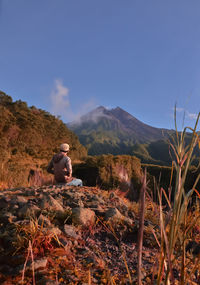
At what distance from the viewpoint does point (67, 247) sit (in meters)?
1.54

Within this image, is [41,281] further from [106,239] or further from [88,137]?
[88,137]

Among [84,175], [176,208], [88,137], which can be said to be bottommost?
[84,175]

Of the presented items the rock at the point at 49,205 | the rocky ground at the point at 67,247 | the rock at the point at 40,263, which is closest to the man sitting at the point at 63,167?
the rocky ground at the point at 67,247

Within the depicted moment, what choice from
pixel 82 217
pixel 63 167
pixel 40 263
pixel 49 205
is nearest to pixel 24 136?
pixel 63 167

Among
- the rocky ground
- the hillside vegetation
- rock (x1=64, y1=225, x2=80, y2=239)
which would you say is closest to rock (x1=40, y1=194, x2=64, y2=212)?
the rocky ground

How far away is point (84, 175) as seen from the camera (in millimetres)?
10180

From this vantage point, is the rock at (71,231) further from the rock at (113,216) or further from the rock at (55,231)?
the rock at (113,216)

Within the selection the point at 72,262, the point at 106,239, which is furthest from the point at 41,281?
the point at 106,239

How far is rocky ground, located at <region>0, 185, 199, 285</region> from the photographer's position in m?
1.20

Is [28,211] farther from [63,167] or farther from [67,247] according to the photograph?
[63,167]

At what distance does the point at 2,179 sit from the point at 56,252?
4317 mm

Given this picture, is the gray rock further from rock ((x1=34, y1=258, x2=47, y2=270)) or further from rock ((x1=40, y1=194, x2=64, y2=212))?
rock ((x1=34, y1=258, x2=47, y2=270))

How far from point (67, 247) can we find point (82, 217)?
1.66 feet

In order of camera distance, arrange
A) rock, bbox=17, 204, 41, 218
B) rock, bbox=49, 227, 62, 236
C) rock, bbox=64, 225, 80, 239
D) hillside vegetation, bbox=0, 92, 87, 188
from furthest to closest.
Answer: hillside vegetation, bbox=0, 92, 87, 188 < rock, bbox=17, 204, 41, 218 < rock, bbox=64, 225, 80, 239 < rock, bbox=49, 227, 62, 236
